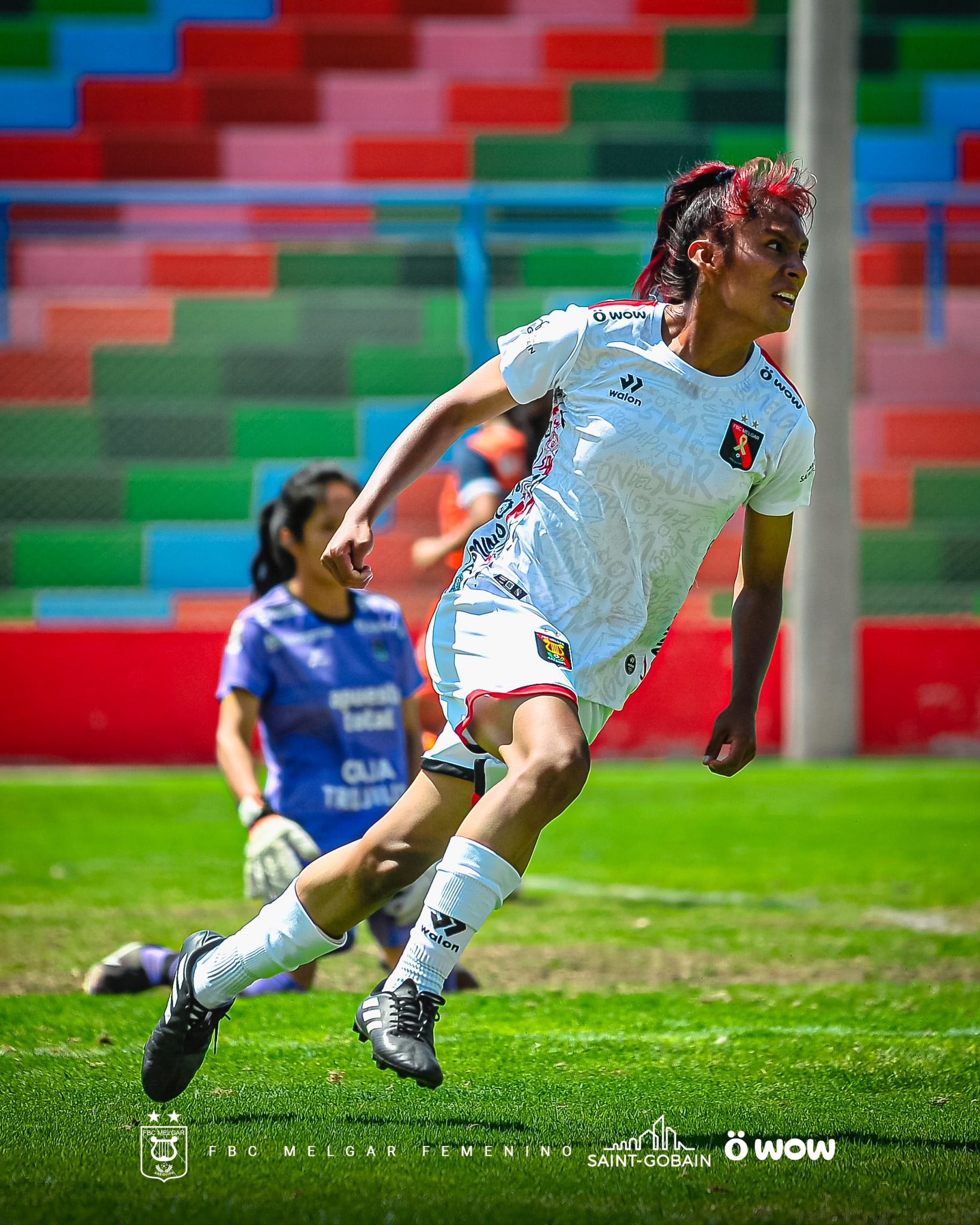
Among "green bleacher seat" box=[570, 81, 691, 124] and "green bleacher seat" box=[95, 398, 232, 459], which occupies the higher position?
"green bleacher seat" box=[570, 81, 691, 124]

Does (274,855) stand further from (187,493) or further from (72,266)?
(72,266)

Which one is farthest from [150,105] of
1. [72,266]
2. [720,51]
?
[720,51]

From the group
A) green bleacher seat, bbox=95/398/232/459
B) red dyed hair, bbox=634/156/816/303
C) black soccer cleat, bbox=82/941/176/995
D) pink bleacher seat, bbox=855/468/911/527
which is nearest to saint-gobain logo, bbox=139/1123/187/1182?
black soccer cleat, bbox=82/941/176/995

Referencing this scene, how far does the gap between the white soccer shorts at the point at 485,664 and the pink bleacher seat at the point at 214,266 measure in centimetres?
1167

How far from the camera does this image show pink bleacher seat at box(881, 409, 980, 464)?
1398 cm

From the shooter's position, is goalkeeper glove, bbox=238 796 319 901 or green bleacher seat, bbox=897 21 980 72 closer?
goalkeeper glove, bbox=238 796 319 901

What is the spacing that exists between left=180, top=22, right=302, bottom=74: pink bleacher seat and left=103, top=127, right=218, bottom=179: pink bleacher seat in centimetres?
104

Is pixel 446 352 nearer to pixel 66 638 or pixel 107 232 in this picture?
pixel 107 232

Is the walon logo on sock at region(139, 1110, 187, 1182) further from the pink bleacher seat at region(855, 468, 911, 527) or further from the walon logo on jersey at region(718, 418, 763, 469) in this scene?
the pink bleacher seat at region(855, 468, 911, 527)

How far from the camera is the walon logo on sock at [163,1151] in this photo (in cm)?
298

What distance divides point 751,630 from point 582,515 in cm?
54

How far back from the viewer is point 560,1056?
13.2 feet

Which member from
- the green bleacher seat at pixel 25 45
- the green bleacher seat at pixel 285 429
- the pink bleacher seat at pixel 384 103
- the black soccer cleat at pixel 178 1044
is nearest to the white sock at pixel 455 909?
the black soccer cleat at pixel 178 1044

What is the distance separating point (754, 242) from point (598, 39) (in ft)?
46.2
